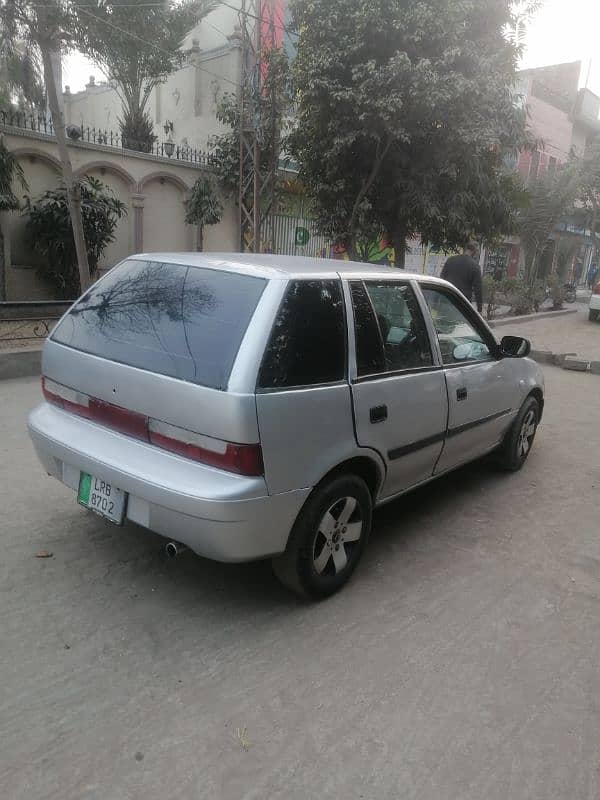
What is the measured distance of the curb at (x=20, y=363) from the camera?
7.32 m

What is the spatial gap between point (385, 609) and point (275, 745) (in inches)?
41.5

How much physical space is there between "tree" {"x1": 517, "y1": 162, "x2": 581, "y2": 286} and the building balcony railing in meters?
10.8

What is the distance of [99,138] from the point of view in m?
12.3

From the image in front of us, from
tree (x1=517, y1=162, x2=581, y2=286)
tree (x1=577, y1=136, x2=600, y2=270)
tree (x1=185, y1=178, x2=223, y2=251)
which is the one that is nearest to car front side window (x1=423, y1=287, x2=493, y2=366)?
tree (x1=185, y1=178, x2=223, y2=251)

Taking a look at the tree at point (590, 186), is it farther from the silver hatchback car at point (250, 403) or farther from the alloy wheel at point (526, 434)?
the silver hatchback car at point (250, 403)

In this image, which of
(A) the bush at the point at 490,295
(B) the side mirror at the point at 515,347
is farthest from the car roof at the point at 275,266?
(A) the bush at the point at 490,295

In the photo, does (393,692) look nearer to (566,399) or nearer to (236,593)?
(236,593)

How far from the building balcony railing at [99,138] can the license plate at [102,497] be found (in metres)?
9.94

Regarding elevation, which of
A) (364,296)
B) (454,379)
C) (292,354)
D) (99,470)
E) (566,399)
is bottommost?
(566,399)

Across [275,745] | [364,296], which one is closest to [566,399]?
[364,296]

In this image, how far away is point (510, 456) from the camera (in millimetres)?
5020

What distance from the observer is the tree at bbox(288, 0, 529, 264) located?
8945 millimetres

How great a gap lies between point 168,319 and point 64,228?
30.3 feet

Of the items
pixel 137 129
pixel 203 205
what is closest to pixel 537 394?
pixel 203 205
